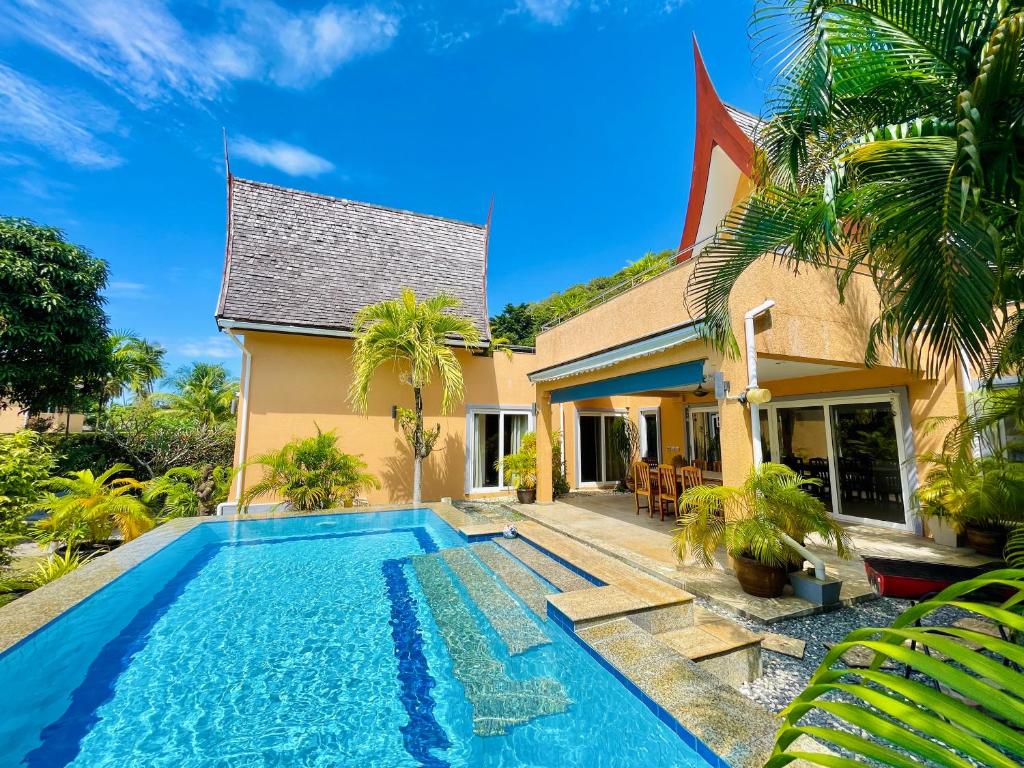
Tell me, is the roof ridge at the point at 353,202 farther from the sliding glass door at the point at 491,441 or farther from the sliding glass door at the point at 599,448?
the sliding glass door at the point at 599,448

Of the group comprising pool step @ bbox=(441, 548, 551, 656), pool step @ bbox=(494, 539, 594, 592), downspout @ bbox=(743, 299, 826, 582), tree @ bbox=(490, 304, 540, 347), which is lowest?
pool step @ bbox=(441, 548, 551, 656)

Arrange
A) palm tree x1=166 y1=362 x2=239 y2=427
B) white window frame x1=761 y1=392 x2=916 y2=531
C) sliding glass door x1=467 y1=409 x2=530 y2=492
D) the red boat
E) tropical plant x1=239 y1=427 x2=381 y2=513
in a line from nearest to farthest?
the red boat < white window frame x1=761 y1=392 x2=916 y2=531 < tropical plant x1=239 y1=427 x2=381 y2=513 < sliding glass door x1=467 y1=409 x2=530 y2=492 < palm tree x1=166 y1=362 x2=239 y2=427

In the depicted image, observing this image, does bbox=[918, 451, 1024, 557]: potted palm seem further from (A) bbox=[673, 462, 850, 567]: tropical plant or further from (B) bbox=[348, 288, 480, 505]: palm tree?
(B) bbox=[348, 288, 480, 505]: palm tree

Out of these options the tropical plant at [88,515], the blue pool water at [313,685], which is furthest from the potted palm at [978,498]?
the tropical plant at [88,515]

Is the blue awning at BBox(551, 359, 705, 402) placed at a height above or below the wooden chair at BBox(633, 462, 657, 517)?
above

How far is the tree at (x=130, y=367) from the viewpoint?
18.6 m

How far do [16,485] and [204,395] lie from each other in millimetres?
20952

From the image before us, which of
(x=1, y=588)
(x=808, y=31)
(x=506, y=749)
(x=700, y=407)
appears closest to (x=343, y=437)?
(x=1, y=588)

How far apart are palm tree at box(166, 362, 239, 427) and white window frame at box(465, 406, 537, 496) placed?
35.9 ft

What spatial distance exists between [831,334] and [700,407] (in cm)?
831

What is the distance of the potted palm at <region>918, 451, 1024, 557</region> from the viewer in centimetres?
802

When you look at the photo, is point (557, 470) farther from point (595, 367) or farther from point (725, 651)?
point (725, 651)

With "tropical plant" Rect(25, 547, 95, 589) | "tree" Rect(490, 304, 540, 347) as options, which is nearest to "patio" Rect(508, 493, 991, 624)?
→ "tropical plant" Rect(25, 547, 95, 589)

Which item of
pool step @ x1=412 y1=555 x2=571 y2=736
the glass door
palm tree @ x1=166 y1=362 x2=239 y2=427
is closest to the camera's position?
pool step @ x1=412 y1=555 x2=571 y2=736
